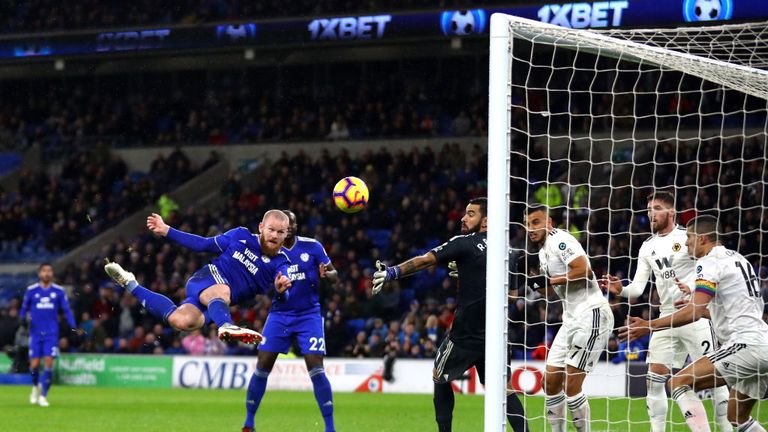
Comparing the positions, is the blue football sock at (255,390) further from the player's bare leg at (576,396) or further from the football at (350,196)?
the player's bare leg at (576,396)

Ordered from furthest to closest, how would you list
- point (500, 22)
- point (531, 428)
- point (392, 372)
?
1. point (392, 372)
2. point (531, 428)
3. point (500, 22)

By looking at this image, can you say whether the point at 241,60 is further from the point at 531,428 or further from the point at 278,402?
the point at 531,428

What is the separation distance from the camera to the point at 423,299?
876 inches

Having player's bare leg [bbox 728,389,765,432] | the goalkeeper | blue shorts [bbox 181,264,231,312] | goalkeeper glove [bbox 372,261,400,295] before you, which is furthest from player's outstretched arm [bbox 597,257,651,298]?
blue shorts [bbox 181,264,231,312]

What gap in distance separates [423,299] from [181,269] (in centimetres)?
556

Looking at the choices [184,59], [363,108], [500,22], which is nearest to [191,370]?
[363,108]

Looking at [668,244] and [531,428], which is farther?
[531,428]

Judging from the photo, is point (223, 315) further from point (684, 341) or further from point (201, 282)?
point (684, 341)

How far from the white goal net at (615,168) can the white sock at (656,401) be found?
0.11 m

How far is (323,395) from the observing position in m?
10.1

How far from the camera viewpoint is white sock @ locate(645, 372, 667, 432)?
9.59 metres

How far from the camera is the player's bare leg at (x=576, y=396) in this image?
9.07m

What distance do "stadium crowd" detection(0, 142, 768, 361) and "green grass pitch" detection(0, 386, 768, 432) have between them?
190 cm

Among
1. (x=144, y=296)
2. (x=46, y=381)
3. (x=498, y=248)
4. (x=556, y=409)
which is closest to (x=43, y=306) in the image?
(x=46, y=381)
